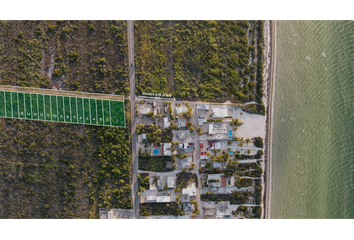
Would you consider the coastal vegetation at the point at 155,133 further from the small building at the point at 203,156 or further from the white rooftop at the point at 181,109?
the small building at the point at 203,156

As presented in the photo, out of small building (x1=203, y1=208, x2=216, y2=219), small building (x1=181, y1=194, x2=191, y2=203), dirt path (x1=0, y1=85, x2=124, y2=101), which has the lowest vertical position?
small building (x1=203, y1=208, x2=216, y2=219)

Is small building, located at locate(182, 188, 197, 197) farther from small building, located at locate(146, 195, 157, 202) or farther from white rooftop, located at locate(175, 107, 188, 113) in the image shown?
white rooftop, located at locate(175, 107, 188, 113)

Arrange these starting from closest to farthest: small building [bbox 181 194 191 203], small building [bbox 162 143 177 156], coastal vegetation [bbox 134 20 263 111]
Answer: small building [bbox 162 143 177 156] < coastal vegetation [bbox 134 20 263 111] < small building [bbox 181 194 191 203]

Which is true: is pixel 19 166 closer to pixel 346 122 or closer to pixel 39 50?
pixel 39 50

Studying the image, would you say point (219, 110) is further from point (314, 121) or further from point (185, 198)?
point (314, 121)

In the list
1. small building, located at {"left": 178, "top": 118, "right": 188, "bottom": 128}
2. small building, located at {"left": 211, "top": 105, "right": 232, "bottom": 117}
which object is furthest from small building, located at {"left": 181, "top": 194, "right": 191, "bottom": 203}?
small building, located at {"left": 211, "top": 105, "right": 232, "bottom": 117}

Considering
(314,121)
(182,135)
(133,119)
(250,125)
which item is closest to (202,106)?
(182,135)

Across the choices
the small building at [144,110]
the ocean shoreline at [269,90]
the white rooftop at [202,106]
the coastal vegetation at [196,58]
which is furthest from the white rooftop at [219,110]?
the small building at [144,110]
